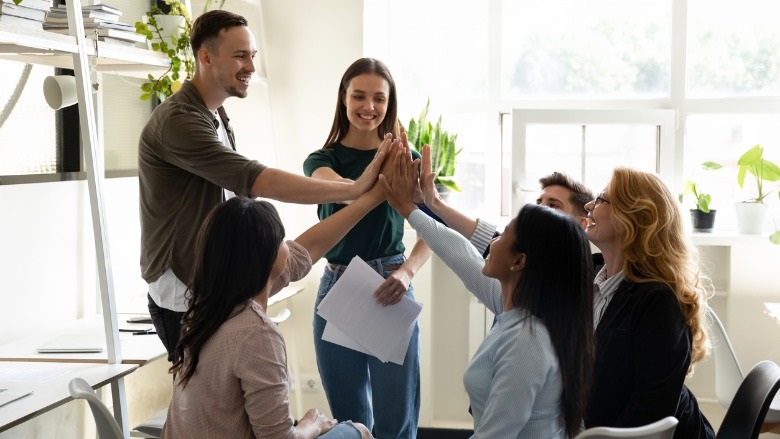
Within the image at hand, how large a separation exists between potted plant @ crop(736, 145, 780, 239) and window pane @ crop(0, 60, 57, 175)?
2.74 metres

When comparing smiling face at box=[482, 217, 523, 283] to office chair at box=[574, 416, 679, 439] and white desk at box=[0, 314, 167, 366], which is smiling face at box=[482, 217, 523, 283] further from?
white desk at box=[0, 314, 167, 366]

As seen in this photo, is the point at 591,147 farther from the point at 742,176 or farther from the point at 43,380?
the point at 43,380

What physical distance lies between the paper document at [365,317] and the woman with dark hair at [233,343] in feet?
1.72

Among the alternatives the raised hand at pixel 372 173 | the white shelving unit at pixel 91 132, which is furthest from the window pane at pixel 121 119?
the raised hand at pixel 372 173

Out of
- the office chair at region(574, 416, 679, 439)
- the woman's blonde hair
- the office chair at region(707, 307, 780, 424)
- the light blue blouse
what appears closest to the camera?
the office chair at region(574, 416, 679, 439)

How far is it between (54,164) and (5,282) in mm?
471

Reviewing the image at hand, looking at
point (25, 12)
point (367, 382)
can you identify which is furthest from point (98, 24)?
point (367, 382)

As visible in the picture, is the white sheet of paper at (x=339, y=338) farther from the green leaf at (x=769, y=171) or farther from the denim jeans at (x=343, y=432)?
the green leaf at (x=769, y=171)

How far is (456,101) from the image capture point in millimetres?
4262

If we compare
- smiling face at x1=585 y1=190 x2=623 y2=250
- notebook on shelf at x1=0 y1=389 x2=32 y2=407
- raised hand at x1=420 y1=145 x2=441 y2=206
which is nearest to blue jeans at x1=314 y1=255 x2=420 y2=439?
raised hand at x1=420 y1=145 x2=441 y2=206

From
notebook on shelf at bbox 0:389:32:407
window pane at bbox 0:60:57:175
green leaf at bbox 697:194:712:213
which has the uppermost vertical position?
window pane at bbox 0:60:57:175

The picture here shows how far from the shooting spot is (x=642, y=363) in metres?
1.91

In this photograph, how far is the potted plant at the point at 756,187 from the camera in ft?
12.2

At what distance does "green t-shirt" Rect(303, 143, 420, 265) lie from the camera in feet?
8.21
